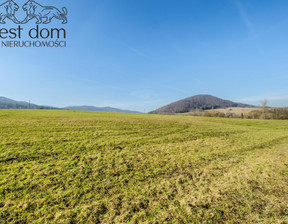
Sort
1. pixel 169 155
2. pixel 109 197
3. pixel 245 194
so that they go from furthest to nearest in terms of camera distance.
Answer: pixel 169 155 < pixel 245 194 < pixel 109 197

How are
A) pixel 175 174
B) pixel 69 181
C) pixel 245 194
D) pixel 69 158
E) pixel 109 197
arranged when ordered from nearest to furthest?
pixel 109 197 → pixel 245 194 → pixel 69 181 → pixel 175 174 → pixel 69 158

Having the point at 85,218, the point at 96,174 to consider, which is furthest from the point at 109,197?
the point at 96,174

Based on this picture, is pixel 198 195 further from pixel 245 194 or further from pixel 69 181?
pixel 69 181

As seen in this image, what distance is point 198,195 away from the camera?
6.00 meters

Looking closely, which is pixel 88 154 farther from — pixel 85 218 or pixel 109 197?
pixel 85 218

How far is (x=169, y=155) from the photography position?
11109mm

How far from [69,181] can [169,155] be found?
23.8 ft

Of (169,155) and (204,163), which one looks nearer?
(204,163)

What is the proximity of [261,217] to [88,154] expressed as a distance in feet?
33.2

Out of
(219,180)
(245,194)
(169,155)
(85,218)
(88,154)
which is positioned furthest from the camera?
(169,155)

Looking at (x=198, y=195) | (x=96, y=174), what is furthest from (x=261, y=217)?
(x=96, y=174)

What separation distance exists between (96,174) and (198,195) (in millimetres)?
5252

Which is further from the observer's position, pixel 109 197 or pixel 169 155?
pixel 169 155

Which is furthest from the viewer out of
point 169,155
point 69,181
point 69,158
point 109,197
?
point 169,155
